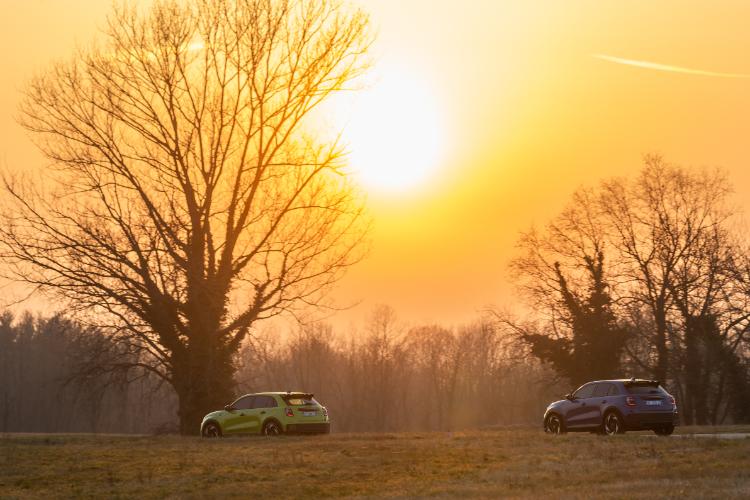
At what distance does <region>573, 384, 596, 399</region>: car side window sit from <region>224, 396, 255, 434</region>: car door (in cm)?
1007

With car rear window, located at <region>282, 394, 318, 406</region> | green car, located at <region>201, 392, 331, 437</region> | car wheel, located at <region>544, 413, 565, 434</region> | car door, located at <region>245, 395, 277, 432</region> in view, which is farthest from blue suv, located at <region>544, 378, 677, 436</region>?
car door, located at <region>245, 395, 277, 432</region>

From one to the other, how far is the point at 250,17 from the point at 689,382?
40.5m

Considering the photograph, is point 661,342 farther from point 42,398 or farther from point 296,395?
point 42,398

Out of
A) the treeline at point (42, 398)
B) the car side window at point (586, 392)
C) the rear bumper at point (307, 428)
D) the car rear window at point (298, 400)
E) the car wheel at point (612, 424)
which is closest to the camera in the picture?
the car wheel at point (612, 424)

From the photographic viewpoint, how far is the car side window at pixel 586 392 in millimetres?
30992

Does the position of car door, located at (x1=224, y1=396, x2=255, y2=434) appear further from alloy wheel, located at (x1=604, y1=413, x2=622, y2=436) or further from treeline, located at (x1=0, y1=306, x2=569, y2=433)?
treeline, located at (x1=0, y1=306, x2=569, y2=433)

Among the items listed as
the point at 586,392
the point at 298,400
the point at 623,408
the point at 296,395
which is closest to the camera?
the point at 623,408

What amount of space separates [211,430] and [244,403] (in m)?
1.91

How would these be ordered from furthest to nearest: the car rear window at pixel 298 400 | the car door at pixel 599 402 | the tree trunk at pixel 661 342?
the tree trunk at pixel 661 342 → the car rear window at pixel 298 400 → the car door at pixel 599 402

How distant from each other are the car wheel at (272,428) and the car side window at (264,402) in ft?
1.67

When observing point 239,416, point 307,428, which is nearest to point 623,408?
point 307,428

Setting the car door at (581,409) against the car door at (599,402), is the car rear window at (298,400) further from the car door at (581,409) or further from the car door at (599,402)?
the car door at (599,402)

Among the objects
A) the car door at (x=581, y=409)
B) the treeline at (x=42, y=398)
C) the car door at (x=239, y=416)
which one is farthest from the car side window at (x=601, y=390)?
the treeline at (x=42, y=398)

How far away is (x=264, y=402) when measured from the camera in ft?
104
